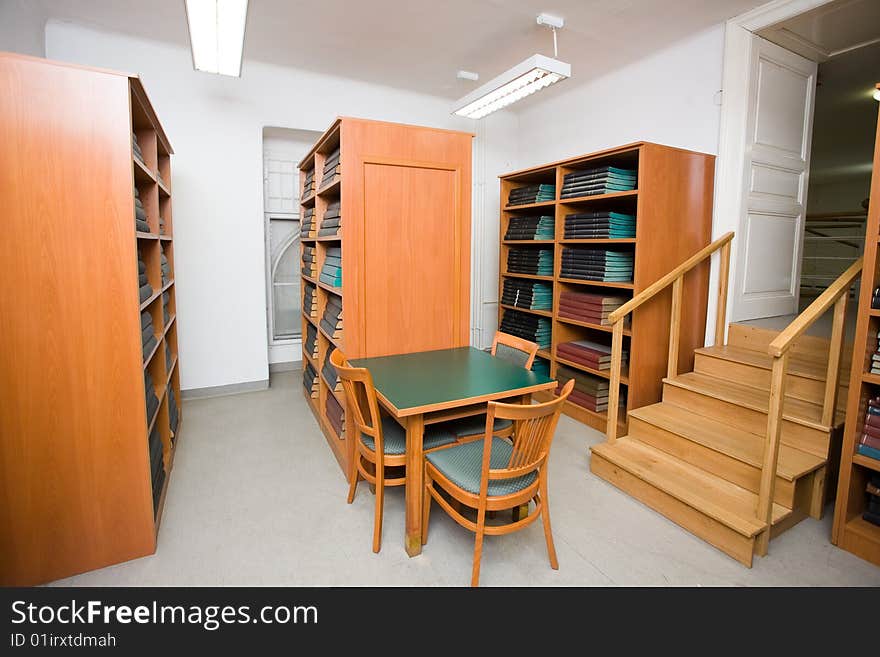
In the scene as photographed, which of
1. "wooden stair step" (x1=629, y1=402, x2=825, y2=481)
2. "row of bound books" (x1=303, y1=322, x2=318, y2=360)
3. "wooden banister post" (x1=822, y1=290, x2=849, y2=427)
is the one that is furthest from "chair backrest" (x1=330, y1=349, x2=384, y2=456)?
"wooden banister post" (x1=822, y1=290, x2=849, y2=427)

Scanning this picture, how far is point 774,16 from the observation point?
3.39m

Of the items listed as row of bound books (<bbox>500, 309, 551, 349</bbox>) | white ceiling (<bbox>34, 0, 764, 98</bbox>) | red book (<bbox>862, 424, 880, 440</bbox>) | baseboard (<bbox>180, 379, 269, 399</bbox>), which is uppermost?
white ceiling (<bbox>34, 0, 764, 98</bbox>)

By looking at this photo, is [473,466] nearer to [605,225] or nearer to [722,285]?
[605,225]

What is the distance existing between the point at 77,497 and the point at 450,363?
1915 mm

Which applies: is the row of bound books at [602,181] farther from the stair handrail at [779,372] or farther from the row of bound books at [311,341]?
the row of bound books at [311,341]

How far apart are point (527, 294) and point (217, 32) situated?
11.1 ft

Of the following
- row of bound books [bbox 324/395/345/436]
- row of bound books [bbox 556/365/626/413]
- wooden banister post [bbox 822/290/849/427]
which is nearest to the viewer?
wooden banister post [bbox 822/290/849/427]

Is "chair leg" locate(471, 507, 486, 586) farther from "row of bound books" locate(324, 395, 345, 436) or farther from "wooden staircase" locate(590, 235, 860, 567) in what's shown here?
"row of bound books" locate(324, 395, 345, 436)

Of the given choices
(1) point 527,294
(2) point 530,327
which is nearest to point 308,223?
(1) point 527,294

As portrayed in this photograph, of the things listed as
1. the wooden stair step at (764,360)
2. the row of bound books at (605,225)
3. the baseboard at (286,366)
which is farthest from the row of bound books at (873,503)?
the baseboard at (286,366)

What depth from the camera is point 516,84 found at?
3836 millimetres

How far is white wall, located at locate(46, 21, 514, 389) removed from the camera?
14.6 ft

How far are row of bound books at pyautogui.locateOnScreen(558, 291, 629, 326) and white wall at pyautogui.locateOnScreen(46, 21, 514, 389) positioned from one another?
10.1 feet

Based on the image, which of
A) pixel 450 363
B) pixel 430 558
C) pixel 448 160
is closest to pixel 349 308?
pixel 450 363
